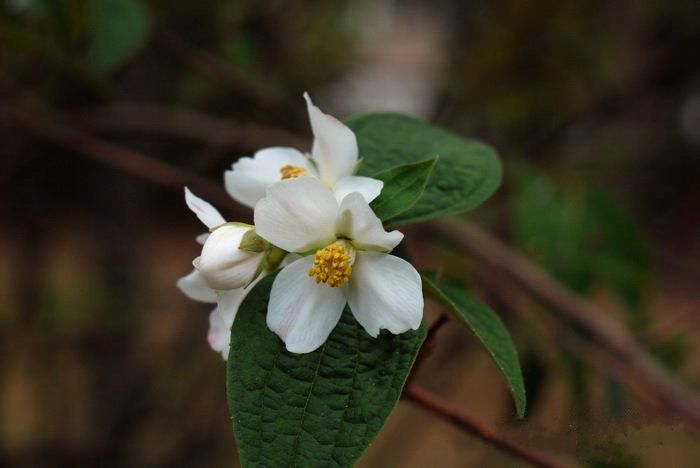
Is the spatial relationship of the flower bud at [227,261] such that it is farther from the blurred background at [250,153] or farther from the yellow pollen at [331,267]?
the blurred background at [250,153]

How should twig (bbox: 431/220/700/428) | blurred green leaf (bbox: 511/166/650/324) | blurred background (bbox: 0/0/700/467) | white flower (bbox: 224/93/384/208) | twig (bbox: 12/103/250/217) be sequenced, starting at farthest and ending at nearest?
blurred green leaf (bbox: 511/166/650/324), blurred background (bbox: 0/0/700/467), twig (bbox: 12/103/250/217), twig (bbox: 431/220/700/428), white flower (bbox: 224/93/384/208)

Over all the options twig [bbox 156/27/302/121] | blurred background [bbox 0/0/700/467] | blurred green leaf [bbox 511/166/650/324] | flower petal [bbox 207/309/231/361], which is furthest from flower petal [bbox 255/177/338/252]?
twig [bbox 156/27/302/121]

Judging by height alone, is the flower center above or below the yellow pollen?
above

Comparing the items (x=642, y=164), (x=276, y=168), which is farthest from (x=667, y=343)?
(x=642, y=164)

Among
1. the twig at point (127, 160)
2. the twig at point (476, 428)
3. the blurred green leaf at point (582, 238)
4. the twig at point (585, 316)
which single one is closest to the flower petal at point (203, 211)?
the twig at point (476, 428)

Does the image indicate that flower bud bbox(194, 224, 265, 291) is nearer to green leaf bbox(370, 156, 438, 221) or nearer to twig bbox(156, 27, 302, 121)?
green leaf bbox(370, 156, 438, 221)

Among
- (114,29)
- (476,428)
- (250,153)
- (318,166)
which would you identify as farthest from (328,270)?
(250,153)
